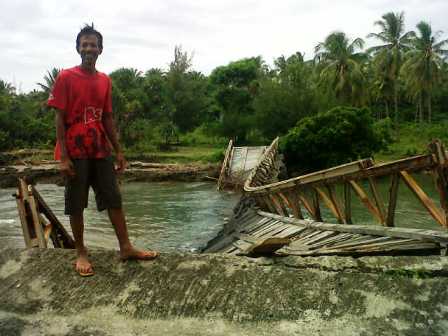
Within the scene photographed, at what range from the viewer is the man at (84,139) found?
297 cm

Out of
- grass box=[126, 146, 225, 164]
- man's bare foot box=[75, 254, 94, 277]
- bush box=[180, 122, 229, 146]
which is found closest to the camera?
man's bare foot box=[75, 254, 94, 277]

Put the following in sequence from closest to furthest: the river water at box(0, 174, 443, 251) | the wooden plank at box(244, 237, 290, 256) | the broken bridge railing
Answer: the wooden plank at box(244, 237, 290, 256), the broken bridge railing, the river water at box(0, 174, 443, 251)

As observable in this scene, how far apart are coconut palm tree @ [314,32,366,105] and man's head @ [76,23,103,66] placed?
112ft

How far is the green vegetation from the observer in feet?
80.1

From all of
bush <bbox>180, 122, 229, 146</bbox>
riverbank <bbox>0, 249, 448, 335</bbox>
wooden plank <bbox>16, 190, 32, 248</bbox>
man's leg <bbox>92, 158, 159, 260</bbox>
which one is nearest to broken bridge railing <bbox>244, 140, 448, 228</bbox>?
riverbank <bbox>0, 249, 448, 335</bbox>

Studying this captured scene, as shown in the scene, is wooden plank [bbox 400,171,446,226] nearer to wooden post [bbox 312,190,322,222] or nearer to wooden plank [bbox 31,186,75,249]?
wooden post [bbox 312,190,322,222]

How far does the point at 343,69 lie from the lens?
35938 millimetres

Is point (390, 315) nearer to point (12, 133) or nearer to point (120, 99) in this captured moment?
point (120, 99)

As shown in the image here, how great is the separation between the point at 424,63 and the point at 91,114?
36.3 metres

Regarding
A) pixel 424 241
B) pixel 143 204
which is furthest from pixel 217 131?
pixel 424 241

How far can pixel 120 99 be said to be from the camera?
3209 cm

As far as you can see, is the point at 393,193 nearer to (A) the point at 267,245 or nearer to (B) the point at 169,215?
(A) the point at 267,245

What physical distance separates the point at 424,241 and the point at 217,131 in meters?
33.2

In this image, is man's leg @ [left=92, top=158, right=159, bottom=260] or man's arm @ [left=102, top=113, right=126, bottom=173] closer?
man's leg @ [left=92, top=158, right=159, bottom=260]
